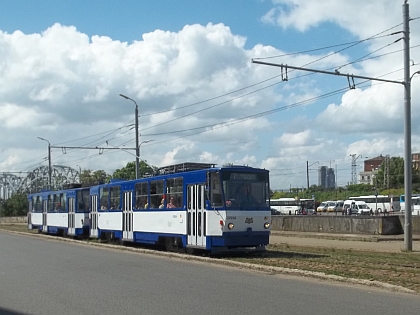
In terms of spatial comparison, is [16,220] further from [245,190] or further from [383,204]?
[245,190]

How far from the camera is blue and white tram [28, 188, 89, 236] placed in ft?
117

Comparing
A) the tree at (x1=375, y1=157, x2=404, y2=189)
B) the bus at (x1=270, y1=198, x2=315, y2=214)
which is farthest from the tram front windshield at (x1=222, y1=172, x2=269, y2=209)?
the tree at (x1=375, y1=157, x2=404, y2=189)

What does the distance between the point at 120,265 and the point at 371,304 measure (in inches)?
373

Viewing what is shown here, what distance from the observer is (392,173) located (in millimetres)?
118562

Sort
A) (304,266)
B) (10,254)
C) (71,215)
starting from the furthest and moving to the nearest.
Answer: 1. (71,215)
2. (10,254)
3. (304,266)

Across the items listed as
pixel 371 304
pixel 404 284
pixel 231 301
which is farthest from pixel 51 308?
pixel 404 284

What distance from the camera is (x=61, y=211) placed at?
1570 inches

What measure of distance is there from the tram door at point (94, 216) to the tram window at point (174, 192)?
10.5m

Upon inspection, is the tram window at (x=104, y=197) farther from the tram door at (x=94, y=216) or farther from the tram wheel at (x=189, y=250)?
the tram wheel at (x=189, y=250)

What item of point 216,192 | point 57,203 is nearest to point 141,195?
point 216,192

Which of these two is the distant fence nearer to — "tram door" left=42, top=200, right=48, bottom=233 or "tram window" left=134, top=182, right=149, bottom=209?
"tram door" left=42, top=200, right=48, bottom=233

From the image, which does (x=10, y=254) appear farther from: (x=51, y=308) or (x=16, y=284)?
(x=51, y=308)

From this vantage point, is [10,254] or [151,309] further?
[10,254]

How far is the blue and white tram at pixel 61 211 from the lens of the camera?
35750mm
